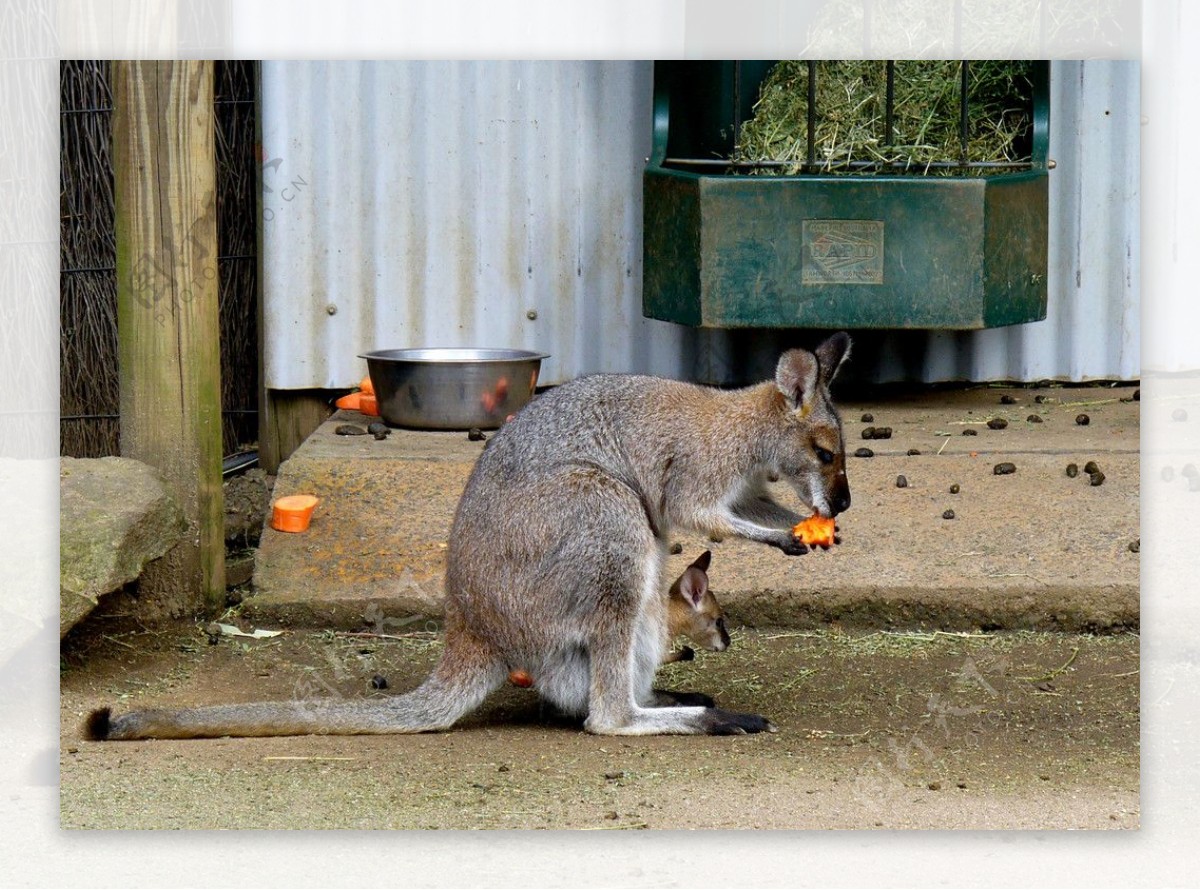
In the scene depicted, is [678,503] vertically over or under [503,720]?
over

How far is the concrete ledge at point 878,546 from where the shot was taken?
21.2 ft

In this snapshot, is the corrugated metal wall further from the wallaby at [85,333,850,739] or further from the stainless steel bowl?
the wallaby at [85,333,850,739]

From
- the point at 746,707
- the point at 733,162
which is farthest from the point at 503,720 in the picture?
the point at 733,162

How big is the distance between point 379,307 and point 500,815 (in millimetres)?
4260

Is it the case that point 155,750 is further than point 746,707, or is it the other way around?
point 746,707

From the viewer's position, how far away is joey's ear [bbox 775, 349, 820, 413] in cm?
508

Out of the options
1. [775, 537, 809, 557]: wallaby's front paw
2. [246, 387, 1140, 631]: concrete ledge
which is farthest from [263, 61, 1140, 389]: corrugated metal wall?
[775, 537, 809, 557]: wallaby's front paw

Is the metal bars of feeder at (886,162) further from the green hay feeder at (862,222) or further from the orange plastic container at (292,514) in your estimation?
the orange plastic container at (292,514)

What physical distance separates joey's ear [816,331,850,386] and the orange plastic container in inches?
98.8

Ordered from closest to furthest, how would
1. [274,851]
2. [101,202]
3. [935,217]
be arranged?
1. [274,851]
2. [935,217]
3. [101,202]

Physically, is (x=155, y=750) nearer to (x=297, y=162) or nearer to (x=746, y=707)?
(x=746, y=707)

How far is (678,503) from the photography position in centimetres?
521

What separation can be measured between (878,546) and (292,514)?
7.54 feet

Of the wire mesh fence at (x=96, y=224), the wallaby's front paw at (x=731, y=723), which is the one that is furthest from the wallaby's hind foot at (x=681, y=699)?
the wire mesh fence at (x=96, y=224)
